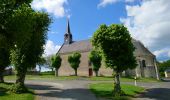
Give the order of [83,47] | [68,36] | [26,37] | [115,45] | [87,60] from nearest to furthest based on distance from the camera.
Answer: [26,37]
[115,45]
[87,60]
[83,47]
[68,36]

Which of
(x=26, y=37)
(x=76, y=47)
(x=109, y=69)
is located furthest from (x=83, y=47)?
(x=26, y=37)

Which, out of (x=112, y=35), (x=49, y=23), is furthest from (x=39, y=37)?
(x=112, y=35)

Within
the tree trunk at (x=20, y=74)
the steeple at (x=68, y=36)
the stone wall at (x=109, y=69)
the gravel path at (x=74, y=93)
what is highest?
the steeple at (x=68, y=36)

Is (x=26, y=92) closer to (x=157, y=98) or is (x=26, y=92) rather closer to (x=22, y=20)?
(x=22, y=20)

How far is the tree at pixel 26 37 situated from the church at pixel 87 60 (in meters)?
42.8

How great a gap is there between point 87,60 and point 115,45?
172 feet

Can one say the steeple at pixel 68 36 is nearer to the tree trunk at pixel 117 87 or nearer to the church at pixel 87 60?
the church at pixel 87 60

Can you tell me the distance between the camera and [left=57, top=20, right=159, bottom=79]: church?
240 feet

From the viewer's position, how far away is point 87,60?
81.8 meters

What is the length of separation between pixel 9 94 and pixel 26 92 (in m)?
2.08

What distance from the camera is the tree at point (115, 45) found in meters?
29.3

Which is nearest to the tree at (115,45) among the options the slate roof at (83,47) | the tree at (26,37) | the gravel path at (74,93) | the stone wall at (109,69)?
the gravel path at (74,93)

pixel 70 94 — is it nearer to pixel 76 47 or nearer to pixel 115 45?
pixel 115 45

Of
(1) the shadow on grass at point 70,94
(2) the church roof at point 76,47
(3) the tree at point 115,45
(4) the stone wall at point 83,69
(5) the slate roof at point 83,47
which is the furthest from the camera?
(2) the church roof at point 76,47
